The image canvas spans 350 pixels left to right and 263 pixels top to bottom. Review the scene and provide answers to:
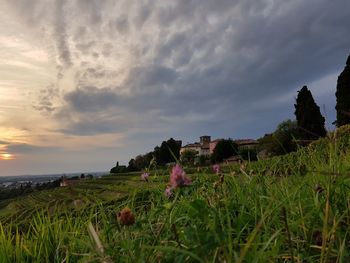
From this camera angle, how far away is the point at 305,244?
216cm

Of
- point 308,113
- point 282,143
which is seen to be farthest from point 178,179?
Result: point 308,113

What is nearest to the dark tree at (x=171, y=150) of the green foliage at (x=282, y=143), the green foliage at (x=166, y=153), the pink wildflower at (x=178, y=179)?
the green foliage at (x=166, y=153)

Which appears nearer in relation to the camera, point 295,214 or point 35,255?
point 295,214

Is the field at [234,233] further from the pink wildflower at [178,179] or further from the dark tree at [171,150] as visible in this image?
the dark tree at [171,150]

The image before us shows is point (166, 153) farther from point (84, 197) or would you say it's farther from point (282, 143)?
point (84, 197)

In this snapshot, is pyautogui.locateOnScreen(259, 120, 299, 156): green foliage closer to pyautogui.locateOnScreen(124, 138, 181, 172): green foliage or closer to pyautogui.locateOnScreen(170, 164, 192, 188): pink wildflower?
pyautogui.locateOnScreen(124, 138, 181, 172): green foliage

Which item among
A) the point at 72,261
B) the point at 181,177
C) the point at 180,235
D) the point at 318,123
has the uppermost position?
the point at 318,123

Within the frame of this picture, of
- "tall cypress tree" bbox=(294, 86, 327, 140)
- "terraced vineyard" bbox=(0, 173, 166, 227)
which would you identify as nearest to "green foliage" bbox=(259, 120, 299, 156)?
"terraced vineyard" bbox=(0, 173, 166, 227)

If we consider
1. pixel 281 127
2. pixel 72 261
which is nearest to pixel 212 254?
pixel 72 261

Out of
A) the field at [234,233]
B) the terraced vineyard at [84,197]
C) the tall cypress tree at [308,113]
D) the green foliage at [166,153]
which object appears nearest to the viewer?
the field at [234,233]

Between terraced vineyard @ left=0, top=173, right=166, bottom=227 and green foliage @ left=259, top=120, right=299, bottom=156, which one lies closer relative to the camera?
green foliage @ left=259, top=120, right=299, bottom=156

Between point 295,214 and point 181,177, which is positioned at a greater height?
point 181,177

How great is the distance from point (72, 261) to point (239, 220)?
47.4 inches

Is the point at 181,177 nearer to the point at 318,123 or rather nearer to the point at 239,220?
the point at 239,220
